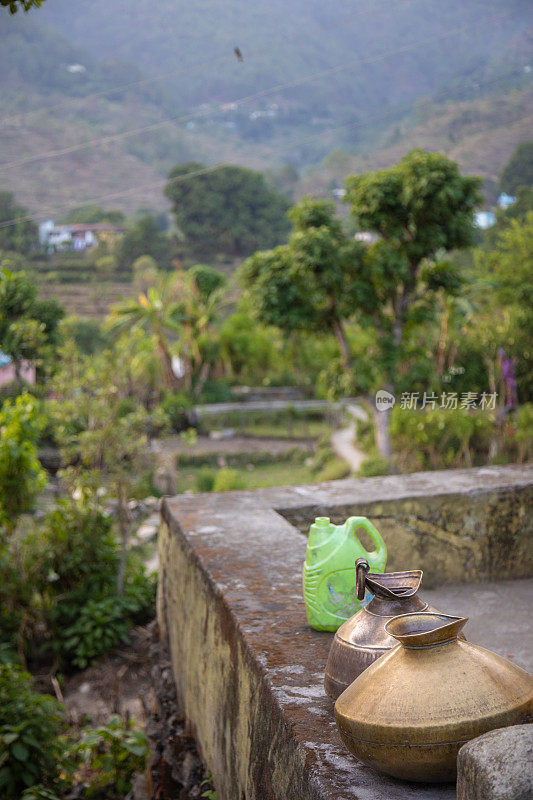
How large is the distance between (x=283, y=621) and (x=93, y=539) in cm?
344

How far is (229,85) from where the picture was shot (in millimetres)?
85438

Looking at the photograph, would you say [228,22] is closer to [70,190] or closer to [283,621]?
[70,190]

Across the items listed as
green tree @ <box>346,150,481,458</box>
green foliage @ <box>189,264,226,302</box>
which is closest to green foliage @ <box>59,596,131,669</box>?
green tree @ <box>346,150,481,458</box>

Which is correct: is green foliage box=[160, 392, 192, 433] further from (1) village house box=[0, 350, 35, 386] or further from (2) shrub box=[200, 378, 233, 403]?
(1) village house box=[0, 350, 35, 386]

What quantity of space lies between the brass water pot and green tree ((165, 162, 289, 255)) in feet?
149

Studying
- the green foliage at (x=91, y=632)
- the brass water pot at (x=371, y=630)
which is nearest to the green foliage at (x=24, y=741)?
the green foliage at (x=91, y=632)

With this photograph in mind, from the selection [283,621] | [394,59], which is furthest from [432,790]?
[394,59]

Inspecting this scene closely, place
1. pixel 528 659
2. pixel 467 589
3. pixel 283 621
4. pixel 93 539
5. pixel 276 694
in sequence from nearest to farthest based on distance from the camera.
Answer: pixel 276 694 → pixel 283 621 → pixel 528 659 → pixel 467 589 → pixel 93 539

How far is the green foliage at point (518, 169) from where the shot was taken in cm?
3784

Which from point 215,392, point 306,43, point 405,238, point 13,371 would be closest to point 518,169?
point 215,392

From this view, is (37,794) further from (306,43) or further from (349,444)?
(306,43)

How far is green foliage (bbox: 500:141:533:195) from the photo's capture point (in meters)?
37.8

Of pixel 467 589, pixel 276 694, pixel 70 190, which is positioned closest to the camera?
pixel 276 694

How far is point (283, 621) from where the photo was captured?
5.80 feet
